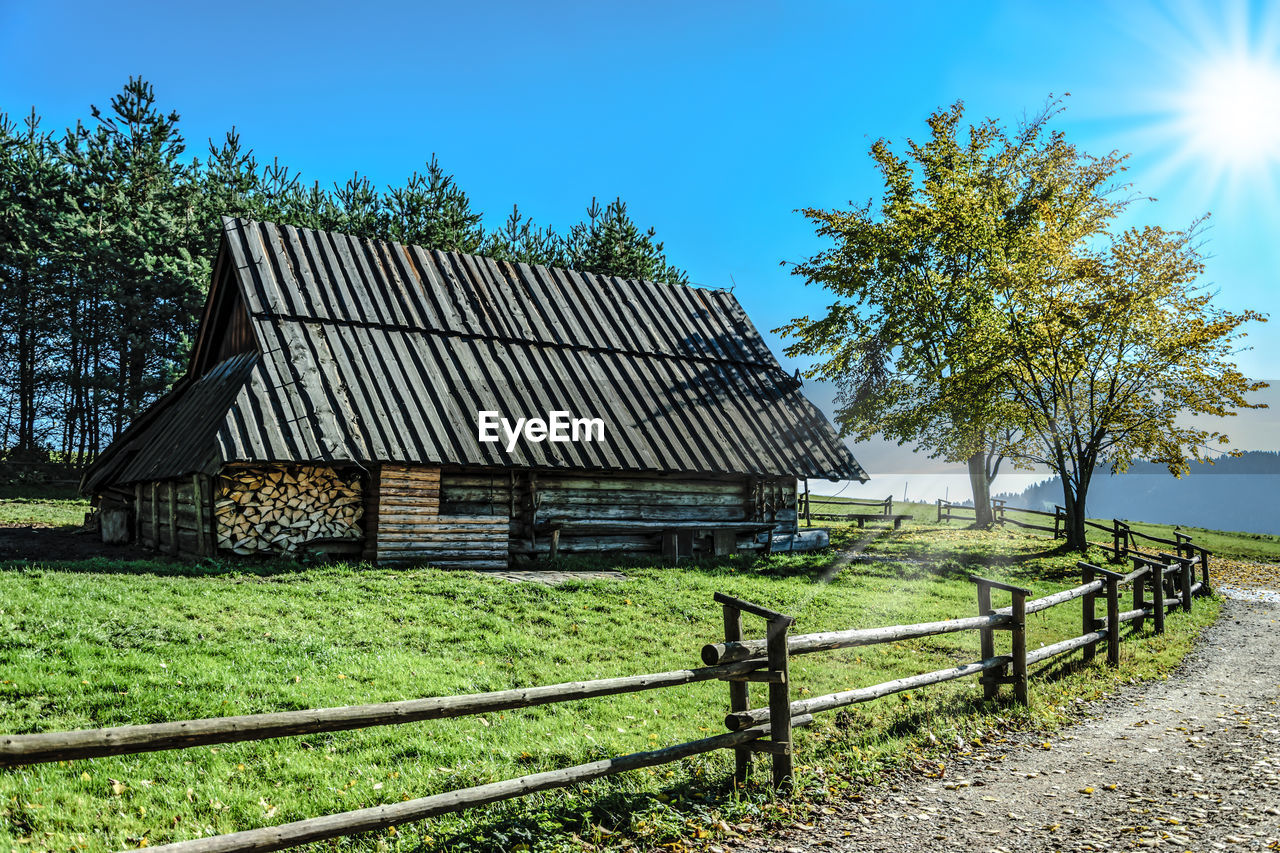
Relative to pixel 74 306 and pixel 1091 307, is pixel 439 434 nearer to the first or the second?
pixel 1091 307

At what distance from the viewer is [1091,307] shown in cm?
2447

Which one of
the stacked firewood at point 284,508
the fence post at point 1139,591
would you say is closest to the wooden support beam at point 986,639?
the fence post at point 1139,591

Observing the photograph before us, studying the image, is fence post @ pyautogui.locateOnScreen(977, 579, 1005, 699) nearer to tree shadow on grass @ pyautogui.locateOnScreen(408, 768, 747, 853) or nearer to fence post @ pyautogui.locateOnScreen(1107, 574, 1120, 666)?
fence post @ pyautogui.locateOnScreen(1107, 574, 1120, 666)

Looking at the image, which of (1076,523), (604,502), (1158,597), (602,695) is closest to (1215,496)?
(1076,523)

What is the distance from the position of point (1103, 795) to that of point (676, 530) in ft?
41.5

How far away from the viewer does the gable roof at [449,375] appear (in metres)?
15.7

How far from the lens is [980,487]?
1339 inches

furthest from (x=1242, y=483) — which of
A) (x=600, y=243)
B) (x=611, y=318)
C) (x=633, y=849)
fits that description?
(x=633, y=849)

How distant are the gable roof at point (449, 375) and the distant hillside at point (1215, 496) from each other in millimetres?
152661

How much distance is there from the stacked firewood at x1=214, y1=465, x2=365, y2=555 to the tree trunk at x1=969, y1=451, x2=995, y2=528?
27.2 meters

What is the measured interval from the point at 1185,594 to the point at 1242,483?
216m

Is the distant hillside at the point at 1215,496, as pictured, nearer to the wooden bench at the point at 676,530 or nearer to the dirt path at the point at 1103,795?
the wooden bench at the point at 676,530

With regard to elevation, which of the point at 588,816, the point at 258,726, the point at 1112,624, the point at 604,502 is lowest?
the point at 588,816

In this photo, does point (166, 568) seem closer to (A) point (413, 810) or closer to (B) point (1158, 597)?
(A) point (413, 810)
